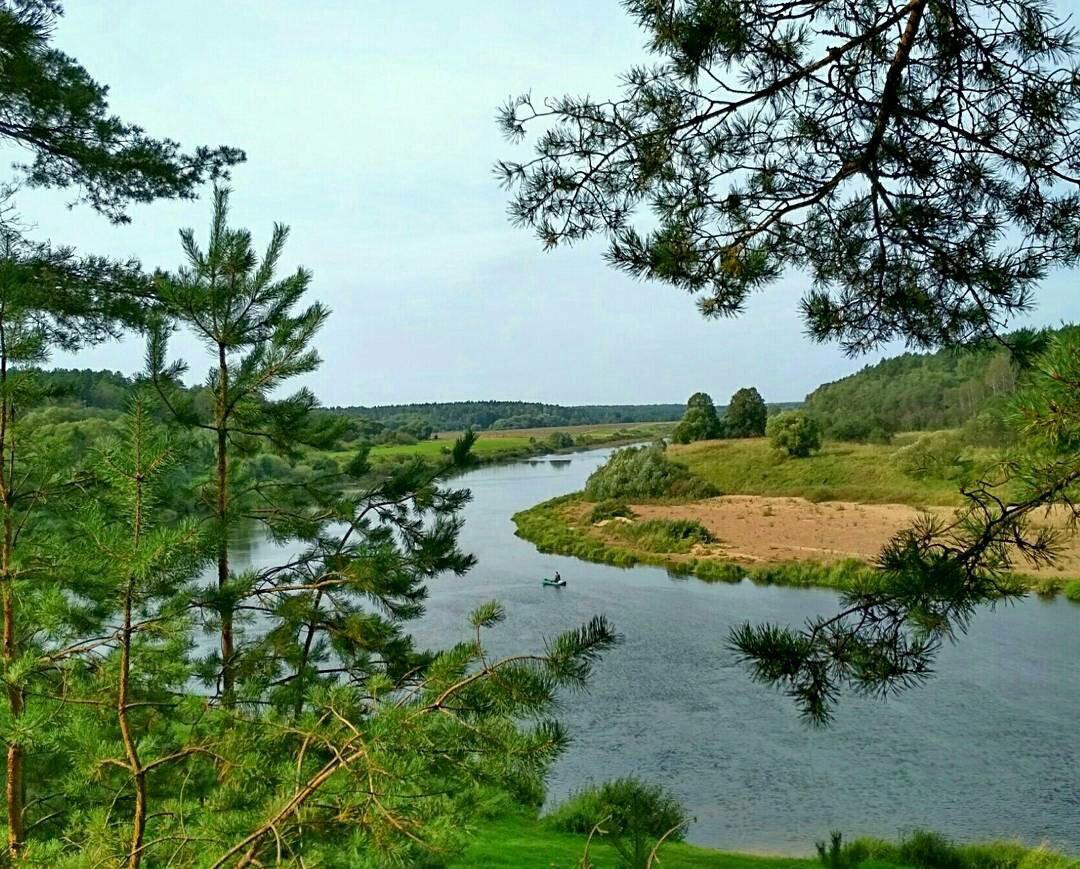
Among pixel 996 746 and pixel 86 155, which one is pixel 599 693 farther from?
pixel 86 155

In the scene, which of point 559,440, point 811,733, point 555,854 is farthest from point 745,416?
point 555,854

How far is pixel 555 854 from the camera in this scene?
607 cm

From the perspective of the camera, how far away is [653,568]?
19.4 m

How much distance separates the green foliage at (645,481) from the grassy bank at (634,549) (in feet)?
4.03

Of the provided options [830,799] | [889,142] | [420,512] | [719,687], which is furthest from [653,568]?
[889,142]

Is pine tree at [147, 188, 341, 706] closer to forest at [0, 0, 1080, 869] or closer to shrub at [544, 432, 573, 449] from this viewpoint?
forest at [0, 0, 1080, 869]

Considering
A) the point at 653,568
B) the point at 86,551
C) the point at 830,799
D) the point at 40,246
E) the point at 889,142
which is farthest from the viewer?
the point at 653,568

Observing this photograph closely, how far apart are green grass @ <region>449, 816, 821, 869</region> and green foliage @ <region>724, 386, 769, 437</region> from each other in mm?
28359

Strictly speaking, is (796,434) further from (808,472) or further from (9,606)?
(9,606)

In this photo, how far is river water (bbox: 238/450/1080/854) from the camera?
8.02 m

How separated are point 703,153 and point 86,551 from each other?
1.95m

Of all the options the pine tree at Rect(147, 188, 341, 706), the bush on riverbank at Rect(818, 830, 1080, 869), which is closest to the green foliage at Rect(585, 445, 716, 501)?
the bush on riverbank at Rect(818, 830, 1080, 869)

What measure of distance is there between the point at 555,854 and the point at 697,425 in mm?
30471

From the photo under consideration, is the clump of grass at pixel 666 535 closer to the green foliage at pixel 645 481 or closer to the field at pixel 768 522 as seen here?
the field at pixel 768 522
